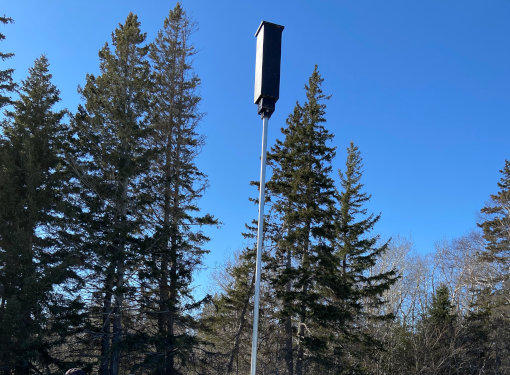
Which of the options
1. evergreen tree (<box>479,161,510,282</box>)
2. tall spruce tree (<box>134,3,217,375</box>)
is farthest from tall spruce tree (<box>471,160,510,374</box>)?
tall spruce tree (<box>134,3,217,375</box>)

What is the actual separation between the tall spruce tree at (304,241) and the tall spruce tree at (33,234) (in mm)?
8950

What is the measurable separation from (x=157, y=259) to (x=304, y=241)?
6.70 meters

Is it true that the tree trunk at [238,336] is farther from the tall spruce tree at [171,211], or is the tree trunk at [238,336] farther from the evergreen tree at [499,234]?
the evergreen tree at [499,234]

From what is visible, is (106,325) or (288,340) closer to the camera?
(106,325)

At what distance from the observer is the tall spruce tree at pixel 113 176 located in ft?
53.2

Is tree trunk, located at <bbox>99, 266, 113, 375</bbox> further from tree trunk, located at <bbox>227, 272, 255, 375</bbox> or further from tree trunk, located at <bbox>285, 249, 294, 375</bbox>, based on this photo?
tree trunk, located at <bbox>285, 249, 294, 375</bbox>

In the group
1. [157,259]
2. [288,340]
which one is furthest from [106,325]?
[288,340]

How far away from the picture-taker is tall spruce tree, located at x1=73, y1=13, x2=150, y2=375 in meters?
16.2

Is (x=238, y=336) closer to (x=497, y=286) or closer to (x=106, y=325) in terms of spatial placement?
(x=106, y=325)

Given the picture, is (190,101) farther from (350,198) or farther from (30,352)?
(30,352)

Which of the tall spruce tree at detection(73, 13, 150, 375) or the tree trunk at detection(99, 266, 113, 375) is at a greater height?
the tall spruce tree at detection(73, 13, 150, 375)

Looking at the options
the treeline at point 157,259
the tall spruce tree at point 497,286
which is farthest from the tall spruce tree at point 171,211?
the tall spruce tree at point 497,286

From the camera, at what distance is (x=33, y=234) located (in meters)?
17.3

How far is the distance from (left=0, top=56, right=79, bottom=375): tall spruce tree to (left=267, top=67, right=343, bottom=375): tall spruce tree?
8950 mm
